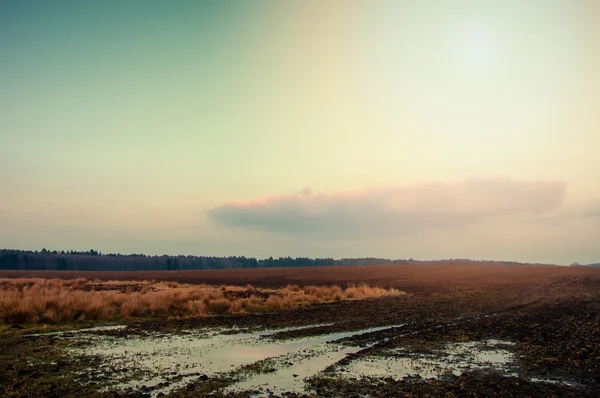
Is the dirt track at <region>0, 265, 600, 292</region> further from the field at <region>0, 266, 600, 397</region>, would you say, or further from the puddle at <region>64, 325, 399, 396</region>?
the puddle at <region>64, 325, 399, 396</region>

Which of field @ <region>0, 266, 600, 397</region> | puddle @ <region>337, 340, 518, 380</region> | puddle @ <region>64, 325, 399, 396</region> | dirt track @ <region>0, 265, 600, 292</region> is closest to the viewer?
field @ <region>0, 266, 600, 397</region>

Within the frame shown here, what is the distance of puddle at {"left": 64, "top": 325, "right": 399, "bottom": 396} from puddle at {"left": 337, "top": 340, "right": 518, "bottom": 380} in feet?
3.66

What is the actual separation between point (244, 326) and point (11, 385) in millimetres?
11856

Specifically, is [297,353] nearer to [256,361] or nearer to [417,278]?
[256,361]

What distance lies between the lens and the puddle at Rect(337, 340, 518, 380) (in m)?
11.4

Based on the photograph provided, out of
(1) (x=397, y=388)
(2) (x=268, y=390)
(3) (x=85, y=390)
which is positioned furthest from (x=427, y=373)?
(3) (x=85, y=390)

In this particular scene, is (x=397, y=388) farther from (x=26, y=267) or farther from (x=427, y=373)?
(x=26, y=267)

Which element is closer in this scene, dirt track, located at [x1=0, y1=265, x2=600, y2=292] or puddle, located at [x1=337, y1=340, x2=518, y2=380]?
puddle, located at [x1=337, y1=340, x2=518, y2=380]

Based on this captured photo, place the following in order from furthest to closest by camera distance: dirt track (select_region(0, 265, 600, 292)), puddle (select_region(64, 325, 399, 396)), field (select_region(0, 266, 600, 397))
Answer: dirt track (select_region(0, 265, 600, 292)) → puddle (select_region(64, 325, 399, 396)) → field (select_region(0, 266, 600, 397))

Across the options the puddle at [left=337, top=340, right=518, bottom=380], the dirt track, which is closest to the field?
the puddle at [left=337, top=340, right=518, bottom=380]

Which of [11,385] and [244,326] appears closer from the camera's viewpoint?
[11,385]

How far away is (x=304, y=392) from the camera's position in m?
9.49

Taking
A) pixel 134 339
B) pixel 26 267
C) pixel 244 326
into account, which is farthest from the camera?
pixel 26 267

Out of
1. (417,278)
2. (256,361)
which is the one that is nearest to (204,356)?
(256,361)
